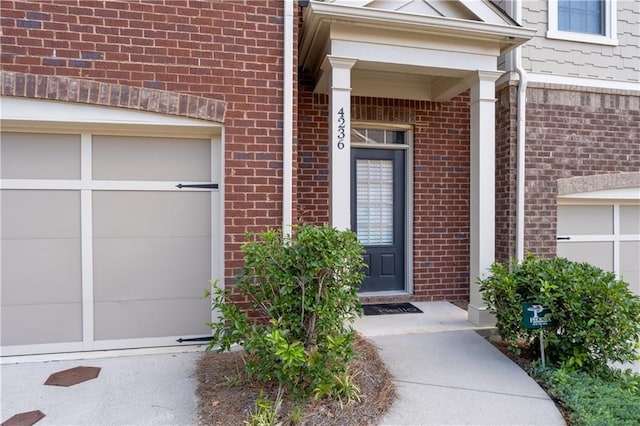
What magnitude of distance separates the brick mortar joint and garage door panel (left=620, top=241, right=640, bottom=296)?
6067mm

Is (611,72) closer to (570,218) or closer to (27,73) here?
(570,218)

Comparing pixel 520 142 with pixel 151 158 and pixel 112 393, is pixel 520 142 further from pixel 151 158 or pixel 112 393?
pixel 112 393

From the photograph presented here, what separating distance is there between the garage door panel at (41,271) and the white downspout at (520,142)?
206 inches

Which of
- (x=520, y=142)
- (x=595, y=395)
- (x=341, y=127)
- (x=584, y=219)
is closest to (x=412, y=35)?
(x=341, y=127)

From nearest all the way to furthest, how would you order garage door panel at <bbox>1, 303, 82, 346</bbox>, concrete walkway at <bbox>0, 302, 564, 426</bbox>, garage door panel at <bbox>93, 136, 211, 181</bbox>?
concrete walkway at <bbox>0, 302, 564, 426</bbox> → garage door panel at <bbox>1, 303, 82, 346</bbox> → garage door panel at <bbox>93, 136, 211, 181</bbox>

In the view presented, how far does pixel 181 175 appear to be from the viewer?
153 inches

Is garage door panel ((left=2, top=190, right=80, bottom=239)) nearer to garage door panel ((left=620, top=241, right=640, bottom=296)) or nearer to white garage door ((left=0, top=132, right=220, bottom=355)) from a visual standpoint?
white garage door ((left=0, top=132, right=220, bottom=355))

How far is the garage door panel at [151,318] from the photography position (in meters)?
3.77

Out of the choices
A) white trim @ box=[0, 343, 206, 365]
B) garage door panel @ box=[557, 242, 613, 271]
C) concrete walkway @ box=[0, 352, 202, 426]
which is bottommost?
concrete walkway @ box=[0, 352, 202, 426]

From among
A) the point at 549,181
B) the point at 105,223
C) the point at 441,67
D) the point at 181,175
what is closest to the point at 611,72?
the point at 549,181

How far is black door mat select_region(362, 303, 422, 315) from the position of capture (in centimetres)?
489

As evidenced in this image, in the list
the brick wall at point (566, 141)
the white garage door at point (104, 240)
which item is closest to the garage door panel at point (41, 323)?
the white garage door at point (104, 240)

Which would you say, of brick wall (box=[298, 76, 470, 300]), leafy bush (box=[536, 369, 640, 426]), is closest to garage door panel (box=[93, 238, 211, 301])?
brick wall (box=[298, 76, 470, 300])

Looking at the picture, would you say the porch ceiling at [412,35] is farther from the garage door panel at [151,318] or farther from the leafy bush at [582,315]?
the garage door panel at [151,318]
